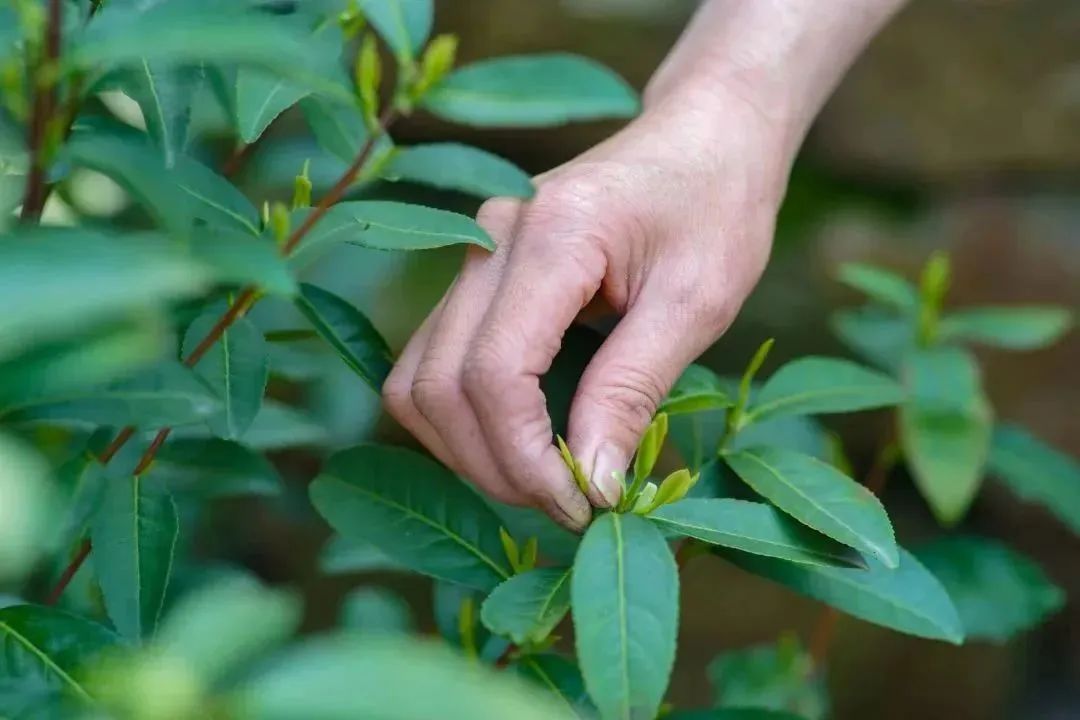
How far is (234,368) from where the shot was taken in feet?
2.19

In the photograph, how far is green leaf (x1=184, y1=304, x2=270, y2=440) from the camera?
66cm

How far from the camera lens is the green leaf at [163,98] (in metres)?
0.59

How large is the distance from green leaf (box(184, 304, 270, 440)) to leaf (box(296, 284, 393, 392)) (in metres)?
0.04

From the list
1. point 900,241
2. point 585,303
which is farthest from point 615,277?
point 900,241

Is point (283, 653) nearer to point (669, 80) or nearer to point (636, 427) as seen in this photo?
point (636, 427)

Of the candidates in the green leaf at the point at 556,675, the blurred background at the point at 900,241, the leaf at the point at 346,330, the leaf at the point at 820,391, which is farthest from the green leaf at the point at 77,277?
the blurred background at the point at 900,241

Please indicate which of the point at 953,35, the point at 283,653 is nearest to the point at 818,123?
the point at 953,35

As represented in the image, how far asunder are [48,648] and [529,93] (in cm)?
36

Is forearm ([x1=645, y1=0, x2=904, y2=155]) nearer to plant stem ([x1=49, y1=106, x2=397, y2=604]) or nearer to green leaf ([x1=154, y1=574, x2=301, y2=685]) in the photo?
plant stem ([x1=49, y1=106, x2=397, y2=604])

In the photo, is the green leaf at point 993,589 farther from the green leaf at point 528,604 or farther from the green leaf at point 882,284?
the green leaf at point 528,604

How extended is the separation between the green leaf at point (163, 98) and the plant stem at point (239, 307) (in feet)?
0.25

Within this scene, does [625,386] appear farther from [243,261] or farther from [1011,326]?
[1011,326]

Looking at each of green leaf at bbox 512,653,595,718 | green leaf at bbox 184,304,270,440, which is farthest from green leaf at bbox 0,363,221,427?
green leaf at bbox 512,653,595,718

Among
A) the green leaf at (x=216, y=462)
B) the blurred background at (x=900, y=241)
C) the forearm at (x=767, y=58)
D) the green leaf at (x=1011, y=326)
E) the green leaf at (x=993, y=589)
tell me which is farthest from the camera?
the blurred background at (x=900, y=241)
